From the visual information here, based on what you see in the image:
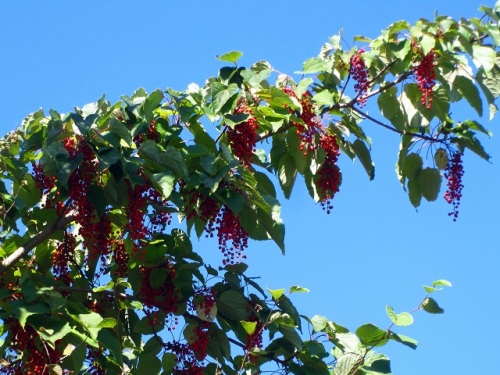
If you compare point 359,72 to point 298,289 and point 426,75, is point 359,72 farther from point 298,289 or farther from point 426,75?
point 298,289

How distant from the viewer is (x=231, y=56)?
4676 mm

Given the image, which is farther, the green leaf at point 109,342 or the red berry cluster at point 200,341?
the red berry cluster at point 200,341

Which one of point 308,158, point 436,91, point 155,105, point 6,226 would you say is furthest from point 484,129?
point 6,226

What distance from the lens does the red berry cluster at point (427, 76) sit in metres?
4.77

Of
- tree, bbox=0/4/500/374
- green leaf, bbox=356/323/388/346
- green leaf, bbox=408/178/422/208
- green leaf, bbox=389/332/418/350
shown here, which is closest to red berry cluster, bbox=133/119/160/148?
tree, bbox=0/4/500/374

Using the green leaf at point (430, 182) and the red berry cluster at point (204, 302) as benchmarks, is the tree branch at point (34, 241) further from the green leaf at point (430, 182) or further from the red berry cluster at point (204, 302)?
the green leaf at point (430, 182)

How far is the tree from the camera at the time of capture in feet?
14.0

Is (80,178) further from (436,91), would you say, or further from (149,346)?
(436,91)

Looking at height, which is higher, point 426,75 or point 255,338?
point 426,75

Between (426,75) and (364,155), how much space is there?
56cm

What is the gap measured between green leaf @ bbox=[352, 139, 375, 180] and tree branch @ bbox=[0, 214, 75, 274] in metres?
1.53

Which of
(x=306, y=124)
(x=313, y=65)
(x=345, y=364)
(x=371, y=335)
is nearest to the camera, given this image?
(x=345, y=364)

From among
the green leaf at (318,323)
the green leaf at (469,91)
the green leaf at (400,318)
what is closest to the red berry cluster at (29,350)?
the green leaf at (318,323)

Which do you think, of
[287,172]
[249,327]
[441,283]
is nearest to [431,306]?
[441,283]
